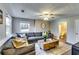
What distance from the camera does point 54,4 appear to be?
1715 mm

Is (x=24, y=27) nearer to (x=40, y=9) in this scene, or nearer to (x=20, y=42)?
(x=20, y=42)

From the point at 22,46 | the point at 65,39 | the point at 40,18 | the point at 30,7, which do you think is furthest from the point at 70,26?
the point at 22,46

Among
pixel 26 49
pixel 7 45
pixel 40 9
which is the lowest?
pixel 26 49

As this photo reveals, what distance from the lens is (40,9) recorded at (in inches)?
71.3

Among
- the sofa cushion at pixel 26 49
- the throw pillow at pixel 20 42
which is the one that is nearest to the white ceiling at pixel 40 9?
the throw pillow at pixel 20 42

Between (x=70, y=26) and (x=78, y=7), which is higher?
(x=78, y=7)

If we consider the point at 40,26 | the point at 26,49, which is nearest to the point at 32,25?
the point at 40,26

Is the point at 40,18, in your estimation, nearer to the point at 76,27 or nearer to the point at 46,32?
the point at 46,32

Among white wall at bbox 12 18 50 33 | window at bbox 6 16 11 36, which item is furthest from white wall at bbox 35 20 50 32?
window at bbox 6 16 11 36

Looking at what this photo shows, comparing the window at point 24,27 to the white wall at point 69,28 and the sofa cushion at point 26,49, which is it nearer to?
the sofa cushion at point 26,49

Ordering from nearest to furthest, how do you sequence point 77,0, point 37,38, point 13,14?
point 77,0 → point 13,14 → point 37,38

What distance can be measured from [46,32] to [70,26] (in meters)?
0.54

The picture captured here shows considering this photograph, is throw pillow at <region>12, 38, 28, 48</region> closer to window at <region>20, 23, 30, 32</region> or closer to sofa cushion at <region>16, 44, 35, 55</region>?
sofa cushion at <region>16, 44, 35, 55</region>

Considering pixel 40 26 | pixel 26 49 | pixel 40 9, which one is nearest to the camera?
pixel 40 9
